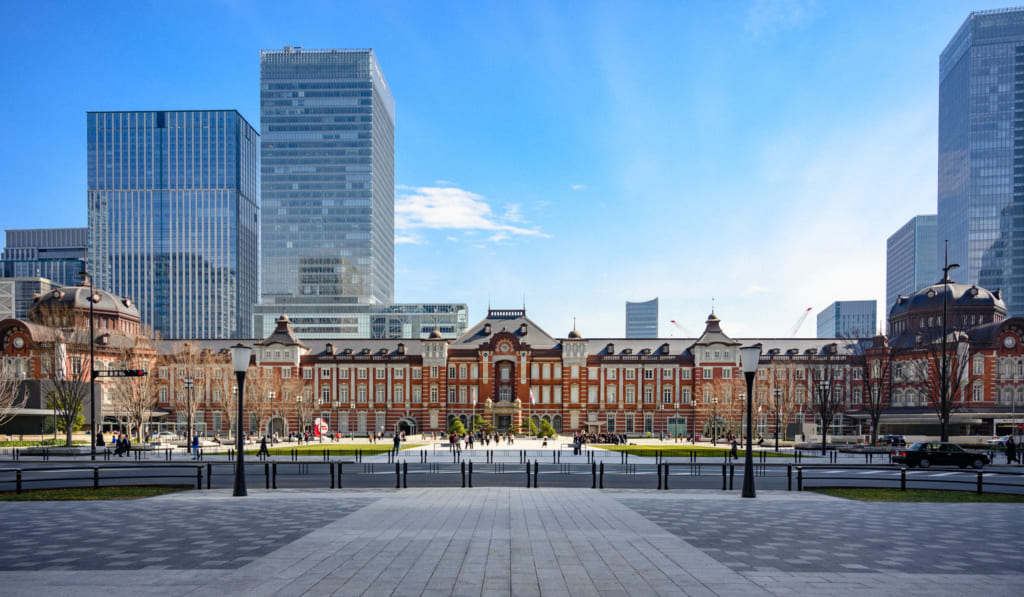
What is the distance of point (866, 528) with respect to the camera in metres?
15.6

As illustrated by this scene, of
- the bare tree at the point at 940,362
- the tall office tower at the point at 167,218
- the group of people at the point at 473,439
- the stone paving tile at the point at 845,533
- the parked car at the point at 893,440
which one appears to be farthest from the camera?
the tall office tower at the point at 167,218

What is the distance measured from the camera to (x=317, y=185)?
17462 centimetres

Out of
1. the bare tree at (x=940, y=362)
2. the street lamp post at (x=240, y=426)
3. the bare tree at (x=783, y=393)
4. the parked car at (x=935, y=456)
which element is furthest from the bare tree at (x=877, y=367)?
the street lamp post at (x=240, y=426)

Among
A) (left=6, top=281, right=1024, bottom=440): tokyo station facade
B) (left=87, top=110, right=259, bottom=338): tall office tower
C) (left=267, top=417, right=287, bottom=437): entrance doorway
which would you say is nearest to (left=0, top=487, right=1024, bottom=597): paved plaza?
(left=6, top=281, right=1024, bottom=440): tokyo station facade

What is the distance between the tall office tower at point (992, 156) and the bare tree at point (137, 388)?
164465 mm

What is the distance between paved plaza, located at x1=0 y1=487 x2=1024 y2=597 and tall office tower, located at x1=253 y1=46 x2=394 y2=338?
160447 millimetres

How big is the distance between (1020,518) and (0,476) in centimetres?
3939

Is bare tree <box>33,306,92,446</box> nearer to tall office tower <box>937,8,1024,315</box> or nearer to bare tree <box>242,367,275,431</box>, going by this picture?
bare tree <box>242,367,275,431</box>

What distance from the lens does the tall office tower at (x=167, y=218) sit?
186375mm

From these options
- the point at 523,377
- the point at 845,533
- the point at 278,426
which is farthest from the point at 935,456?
the point at 278,426

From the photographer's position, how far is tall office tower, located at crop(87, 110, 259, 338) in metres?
186

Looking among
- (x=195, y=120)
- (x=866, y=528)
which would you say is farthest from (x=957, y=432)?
(x=195, y=120)

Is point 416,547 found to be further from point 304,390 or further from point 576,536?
point 304,390

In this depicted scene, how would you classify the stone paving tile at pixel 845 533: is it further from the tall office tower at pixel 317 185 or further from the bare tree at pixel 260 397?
the tall office tower at pixel 317 185
